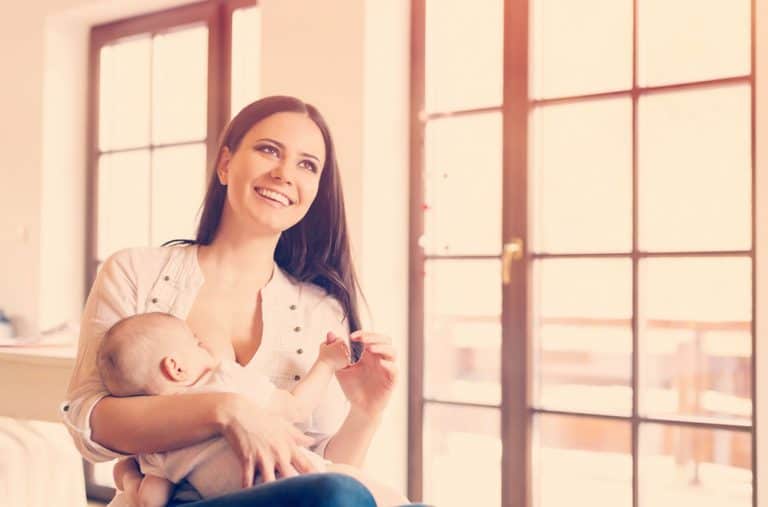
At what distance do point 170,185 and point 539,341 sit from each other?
1916mm

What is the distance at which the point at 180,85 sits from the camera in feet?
12.8

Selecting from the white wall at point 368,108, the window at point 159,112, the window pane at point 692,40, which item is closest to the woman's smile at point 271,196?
the white wall at point 368,108

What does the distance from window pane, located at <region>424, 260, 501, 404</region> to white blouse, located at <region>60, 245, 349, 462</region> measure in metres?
1.28

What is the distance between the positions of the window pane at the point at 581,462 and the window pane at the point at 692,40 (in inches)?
41.8

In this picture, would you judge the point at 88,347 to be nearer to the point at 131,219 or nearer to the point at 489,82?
the point at 489,82

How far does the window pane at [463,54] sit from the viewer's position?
9.77ft

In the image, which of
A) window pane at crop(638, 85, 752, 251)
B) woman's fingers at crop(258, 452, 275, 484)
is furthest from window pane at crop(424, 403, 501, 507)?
woman's fingers at crop(258, 452, 275, 484)

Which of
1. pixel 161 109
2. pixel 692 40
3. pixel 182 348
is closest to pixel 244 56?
pixel 161 109

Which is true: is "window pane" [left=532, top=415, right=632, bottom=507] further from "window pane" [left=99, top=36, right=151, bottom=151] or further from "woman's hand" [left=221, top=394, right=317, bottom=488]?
"window pane" [left=99, top=36, right=151, bottom=151]

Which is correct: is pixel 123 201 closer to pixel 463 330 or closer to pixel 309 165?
pixel 463 330

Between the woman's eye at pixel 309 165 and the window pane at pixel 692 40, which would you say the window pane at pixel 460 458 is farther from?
the woman's eye at pixel 309 165

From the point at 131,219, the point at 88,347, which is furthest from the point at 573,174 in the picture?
the point at 131,219

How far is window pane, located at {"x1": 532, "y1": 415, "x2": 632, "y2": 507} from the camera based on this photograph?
8.98ft

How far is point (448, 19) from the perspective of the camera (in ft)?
10.2
